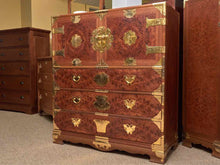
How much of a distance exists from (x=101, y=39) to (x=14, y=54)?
2.22 m

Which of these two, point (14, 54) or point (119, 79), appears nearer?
point (119, 79)

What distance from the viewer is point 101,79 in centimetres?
191

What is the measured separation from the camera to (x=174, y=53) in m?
1.94

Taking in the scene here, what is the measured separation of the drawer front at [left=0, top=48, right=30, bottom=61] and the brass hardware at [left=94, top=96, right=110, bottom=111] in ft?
6.42

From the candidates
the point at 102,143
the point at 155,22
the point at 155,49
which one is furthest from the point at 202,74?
the point at 102,143

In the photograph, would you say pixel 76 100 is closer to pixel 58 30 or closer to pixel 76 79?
pixel 76 79

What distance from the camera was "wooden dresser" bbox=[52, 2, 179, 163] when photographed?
1.71 m

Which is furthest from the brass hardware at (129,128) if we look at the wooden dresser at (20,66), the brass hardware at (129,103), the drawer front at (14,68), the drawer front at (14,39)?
the drawer front at (14,39)

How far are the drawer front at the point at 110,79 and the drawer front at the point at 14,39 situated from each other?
1669 millimetres

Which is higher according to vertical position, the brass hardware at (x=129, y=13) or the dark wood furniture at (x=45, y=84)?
the brass hardware at (x=129, y=13)

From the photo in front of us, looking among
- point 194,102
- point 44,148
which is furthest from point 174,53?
point 44,148

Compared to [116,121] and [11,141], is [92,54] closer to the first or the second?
[116,121]

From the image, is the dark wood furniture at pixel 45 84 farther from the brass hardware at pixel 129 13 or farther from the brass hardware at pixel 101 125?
the brass hardware at pixel 129 13

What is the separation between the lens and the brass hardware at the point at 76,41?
6.52ft
